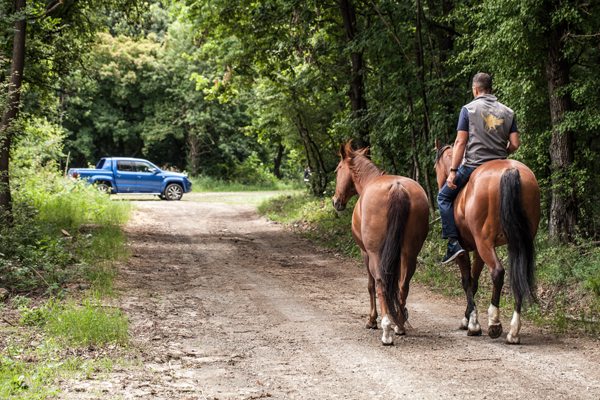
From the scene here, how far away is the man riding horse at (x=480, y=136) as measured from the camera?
5.13 meters

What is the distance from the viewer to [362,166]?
5.85 metres

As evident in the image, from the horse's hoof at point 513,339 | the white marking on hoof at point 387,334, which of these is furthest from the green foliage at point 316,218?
the horse's hoof at point 513,339

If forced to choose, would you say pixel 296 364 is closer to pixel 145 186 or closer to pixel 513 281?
pixel 513 281

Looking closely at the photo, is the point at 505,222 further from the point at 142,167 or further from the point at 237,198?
the point at 237,198

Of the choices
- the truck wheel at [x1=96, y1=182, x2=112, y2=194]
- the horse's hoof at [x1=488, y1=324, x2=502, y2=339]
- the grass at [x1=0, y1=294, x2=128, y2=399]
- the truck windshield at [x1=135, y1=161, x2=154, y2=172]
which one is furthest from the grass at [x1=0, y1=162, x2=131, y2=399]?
the truck windshield at [x1=135, y1=161, x2=154, y2=172]

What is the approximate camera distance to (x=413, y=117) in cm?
1045

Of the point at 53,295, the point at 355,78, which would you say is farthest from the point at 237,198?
the point at 53,295

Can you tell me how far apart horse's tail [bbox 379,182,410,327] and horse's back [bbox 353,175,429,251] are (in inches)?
2.7

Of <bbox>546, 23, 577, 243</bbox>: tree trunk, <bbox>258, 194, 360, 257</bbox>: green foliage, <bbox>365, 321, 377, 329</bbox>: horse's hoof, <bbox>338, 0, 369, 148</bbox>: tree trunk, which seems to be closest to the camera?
<bbox>365, 321, 377, 329</bbox>: horse's hoof

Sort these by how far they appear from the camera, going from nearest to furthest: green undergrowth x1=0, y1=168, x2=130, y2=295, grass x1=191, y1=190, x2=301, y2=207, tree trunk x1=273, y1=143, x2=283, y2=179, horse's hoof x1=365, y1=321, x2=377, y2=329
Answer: horse's hoof x1=365, y1=321, x2=377, y2=329
green undergrowth x1=0, y1=168, x2=130, y2=295
grass x1=191, y1=190, x2=301, y2=207
tree trunk x1=273, y1=143, x2=283, y2=179

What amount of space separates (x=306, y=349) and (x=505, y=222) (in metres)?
2.19

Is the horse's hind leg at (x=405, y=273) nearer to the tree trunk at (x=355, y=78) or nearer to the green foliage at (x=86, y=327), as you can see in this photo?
the green foliage at (x=86, y=327)

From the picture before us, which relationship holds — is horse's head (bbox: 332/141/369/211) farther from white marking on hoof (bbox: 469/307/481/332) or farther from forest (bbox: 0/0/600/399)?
white marking on hoof (bbox: 469/307/481/332)

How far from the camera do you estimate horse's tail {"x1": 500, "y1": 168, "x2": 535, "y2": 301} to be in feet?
15.1
